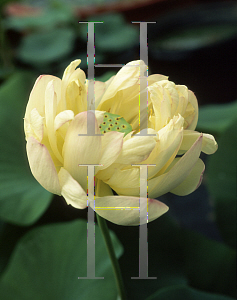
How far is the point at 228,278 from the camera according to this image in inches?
18.7

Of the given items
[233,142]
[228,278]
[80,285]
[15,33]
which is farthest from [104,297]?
[15,33]

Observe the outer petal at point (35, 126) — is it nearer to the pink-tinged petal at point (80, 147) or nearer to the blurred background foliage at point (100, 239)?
the pink-tinged petal at point (80, 147)

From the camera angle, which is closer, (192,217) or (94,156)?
(94,156)

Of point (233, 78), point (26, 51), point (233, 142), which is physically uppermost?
point (26, 51)

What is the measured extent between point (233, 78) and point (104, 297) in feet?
3.13

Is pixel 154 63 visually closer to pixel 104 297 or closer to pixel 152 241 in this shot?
pixel 152 241

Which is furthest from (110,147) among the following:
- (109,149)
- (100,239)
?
(100,239)

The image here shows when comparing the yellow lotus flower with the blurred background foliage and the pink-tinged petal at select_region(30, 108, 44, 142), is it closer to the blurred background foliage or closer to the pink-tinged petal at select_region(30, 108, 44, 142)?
the pink-tinged petal at select_region(30, 108, 44, 142)

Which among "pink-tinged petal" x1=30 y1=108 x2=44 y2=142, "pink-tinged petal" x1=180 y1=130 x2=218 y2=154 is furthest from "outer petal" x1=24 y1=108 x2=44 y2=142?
"pink-tinged petal" x1=180 y1=130 x2=218 y2=154

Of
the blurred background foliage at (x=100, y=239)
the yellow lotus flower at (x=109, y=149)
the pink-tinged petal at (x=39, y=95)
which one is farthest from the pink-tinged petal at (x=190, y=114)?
the blurred background foliage at (x=100, y=239)

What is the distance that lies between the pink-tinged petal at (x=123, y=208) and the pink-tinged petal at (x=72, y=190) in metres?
0.01

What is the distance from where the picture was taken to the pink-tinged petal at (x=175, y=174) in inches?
8.5

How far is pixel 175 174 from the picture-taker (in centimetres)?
22

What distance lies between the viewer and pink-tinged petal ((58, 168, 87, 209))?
0.20m
